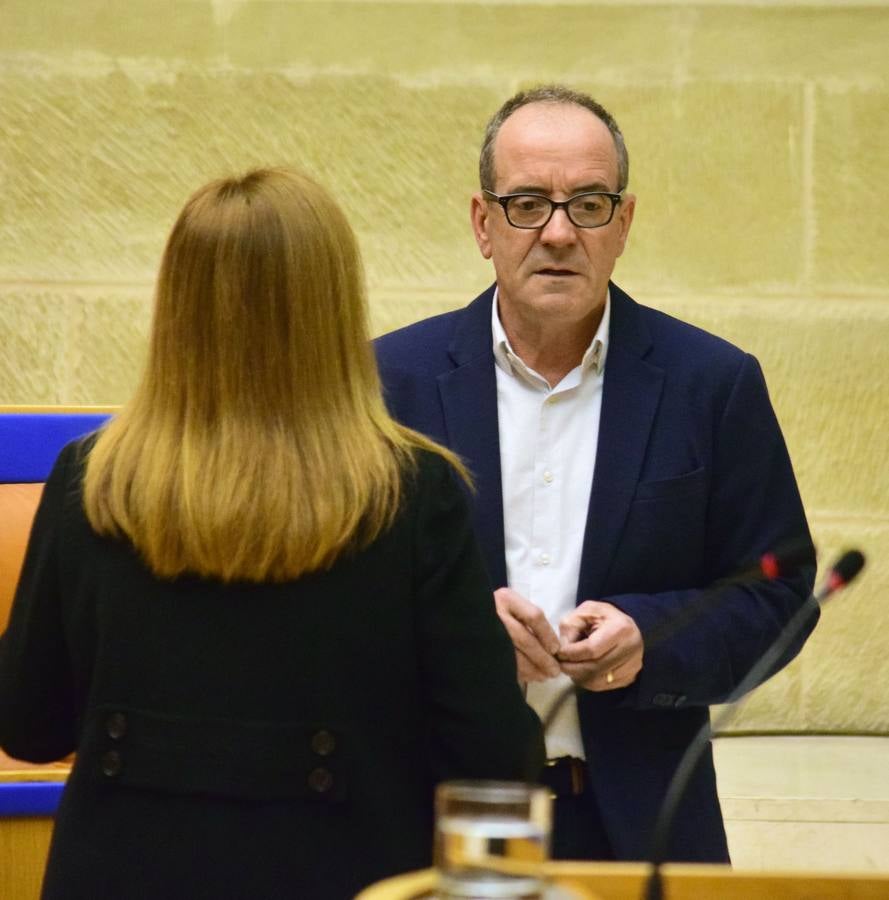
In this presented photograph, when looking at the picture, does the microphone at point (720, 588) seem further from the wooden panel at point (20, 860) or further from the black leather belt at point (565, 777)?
the wooden panel at point (20, 860)

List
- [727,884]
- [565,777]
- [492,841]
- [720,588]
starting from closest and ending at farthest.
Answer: [492,841] < [727,884] < [720,588] < [565,777]

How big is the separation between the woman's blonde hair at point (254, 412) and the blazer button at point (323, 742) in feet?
0.58

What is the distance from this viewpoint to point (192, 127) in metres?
4.62

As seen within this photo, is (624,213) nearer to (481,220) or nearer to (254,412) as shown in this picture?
(481,220)

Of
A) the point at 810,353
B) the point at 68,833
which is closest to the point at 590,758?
the point at 68,833

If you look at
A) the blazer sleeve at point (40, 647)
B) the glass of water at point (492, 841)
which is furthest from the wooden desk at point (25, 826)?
the glass of water at point (492, 841)

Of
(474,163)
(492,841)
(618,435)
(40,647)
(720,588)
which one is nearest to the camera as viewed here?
(492,841)

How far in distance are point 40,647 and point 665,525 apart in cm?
94

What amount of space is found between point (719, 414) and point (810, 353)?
92.1 inches

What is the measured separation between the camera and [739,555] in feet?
7.73

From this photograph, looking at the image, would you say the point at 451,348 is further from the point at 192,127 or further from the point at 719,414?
the point at 192,127

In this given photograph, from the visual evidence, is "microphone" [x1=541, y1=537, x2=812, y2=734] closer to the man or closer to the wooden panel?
the man

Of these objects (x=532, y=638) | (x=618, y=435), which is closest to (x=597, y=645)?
(x=532, y=638)

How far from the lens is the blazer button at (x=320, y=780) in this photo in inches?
69.5
